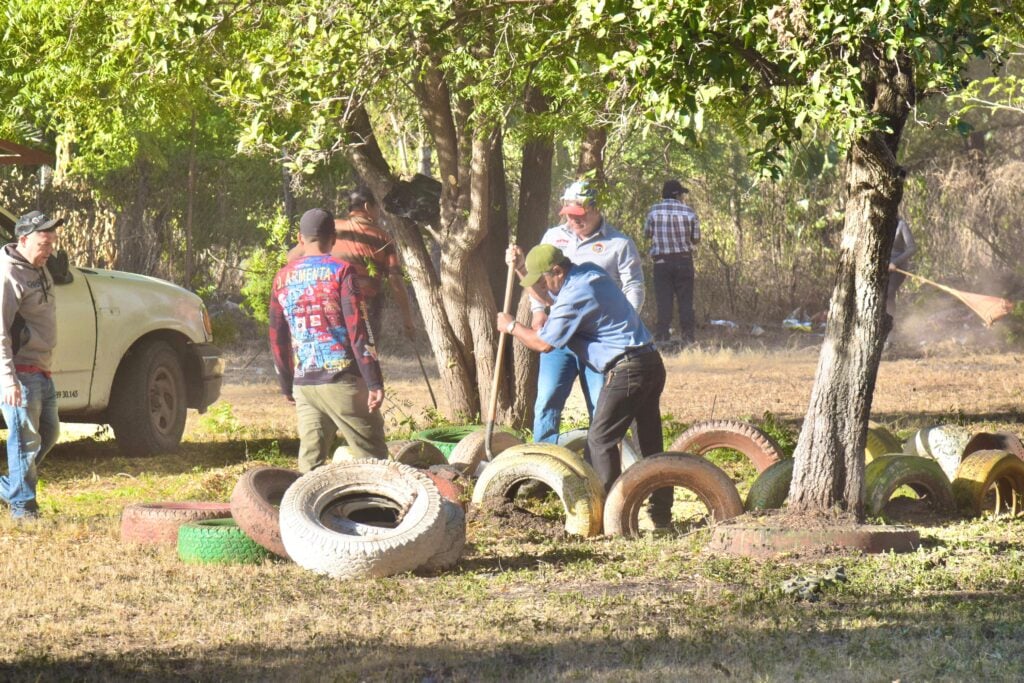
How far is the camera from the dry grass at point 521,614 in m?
5.32

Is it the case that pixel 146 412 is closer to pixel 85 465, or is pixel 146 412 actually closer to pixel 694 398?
pixel 85 465

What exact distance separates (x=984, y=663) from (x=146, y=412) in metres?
7.56

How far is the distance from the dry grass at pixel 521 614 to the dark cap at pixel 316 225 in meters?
1.87

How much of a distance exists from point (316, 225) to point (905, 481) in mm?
3535

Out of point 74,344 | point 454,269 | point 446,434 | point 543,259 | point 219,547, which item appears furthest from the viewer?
point 454,269

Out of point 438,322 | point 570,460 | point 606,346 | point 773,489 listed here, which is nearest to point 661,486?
point 570,460

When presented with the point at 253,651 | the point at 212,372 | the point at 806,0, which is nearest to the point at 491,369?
the point at 212,372

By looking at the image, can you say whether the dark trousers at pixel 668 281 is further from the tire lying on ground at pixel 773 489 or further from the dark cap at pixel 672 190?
the tire lying on ground at pixel 773 489

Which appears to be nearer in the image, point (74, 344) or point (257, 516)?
point (257, 516)

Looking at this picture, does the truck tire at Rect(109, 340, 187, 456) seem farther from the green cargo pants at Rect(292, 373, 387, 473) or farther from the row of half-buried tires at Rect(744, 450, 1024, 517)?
the row of half-buried tires at Rect(744, 450, 1024, 517)

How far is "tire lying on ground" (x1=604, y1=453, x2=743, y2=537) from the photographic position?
7867mm

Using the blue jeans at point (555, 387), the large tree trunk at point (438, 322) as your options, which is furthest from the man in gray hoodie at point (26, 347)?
the large tree trunk at point (438, 322)

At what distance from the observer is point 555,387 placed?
9.73 m

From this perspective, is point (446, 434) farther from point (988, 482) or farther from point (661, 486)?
point (988, 482)
